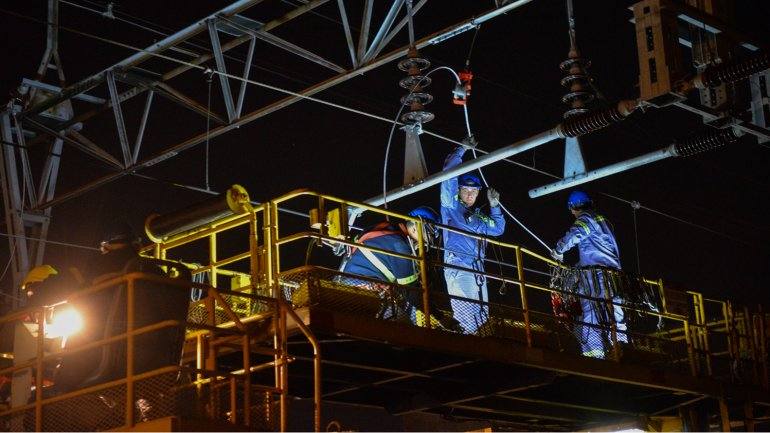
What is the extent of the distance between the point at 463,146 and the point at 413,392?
3.46m

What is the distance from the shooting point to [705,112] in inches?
586

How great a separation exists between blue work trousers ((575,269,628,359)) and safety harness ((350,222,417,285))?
2.31 meters

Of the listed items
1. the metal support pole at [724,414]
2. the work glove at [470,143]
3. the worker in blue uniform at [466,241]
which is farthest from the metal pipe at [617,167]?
the metal support pole at [724,414]

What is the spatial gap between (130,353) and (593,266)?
24.6 ft

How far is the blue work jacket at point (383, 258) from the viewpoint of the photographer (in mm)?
13625

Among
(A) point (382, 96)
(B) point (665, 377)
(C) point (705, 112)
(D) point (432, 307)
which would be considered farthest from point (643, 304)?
(A) point (382, 96)

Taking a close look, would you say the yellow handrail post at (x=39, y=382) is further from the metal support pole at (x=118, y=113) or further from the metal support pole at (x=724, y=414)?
the metal support pole at (x=724, y=414)

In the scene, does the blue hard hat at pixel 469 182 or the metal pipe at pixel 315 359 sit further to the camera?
the blue hard hat at pixel 469 182

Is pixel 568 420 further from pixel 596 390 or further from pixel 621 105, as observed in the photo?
pixel 621 105

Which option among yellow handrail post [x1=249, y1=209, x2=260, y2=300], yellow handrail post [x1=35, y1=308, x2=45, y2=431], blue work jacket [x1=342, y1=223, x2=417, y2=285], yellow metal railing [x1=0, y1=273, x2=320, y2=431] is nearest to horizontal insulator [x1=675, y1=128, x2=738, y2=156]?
blue work jacket [x1=342, y1=223, x2=417, y2=285]

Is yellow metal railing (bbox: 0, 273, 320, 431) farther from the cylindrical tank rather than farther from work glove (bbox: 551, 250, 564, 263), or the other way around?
work glove (bbox: 551, 250, 564, 263)

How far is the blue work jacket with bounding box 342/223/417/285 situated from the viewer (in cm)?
1362

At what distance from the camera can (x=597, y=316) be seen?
606 inches

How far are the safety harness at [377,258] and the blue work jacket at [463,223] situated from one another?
1.39 metres
